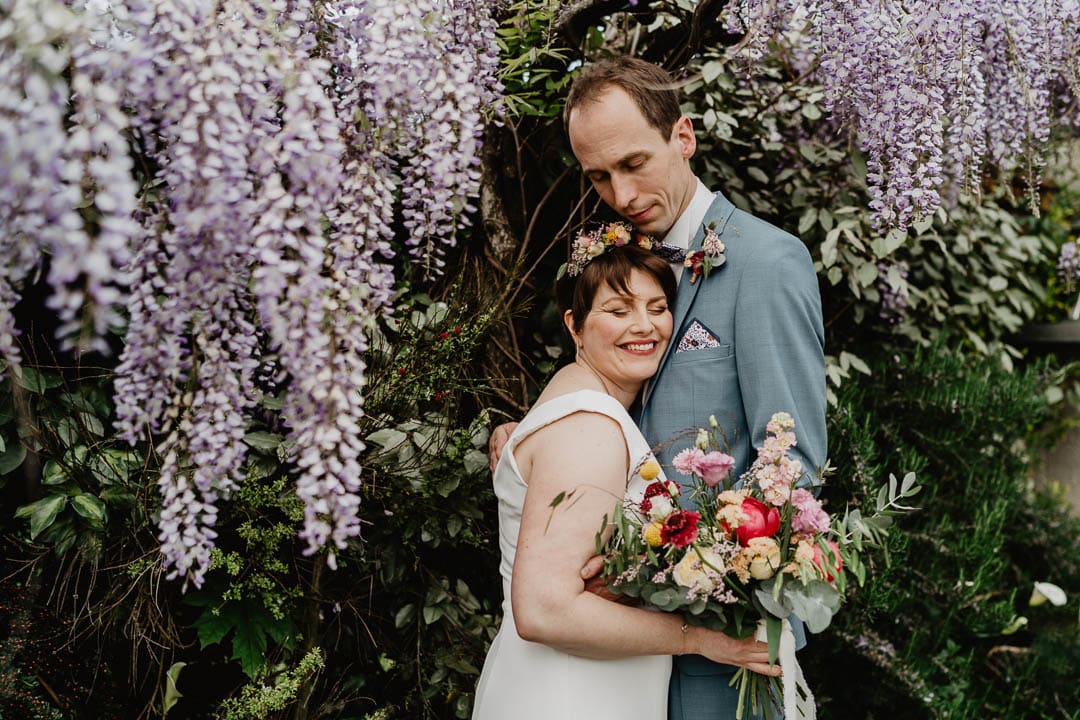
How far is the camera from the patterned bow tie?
6.02 feet

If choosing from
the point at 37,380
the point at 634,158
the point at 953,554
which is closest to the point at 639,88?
the point at 634,158

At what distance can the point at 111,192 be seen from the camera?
867mm

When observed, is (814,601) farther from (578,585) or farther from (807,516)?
(578,585)

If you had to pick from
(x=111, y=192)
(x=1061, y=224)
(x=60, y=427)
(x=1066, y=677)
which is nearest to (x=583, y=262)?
(x=111, y=192)

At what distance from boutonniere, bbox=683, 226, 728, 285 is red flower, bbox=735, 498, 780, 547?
57 centimetres

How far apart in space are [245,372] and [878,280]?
255 centimetres

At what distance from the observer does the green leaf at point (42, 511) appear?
1711mm

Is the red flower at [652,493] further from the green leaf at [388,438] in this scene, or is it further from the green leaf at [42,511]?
the green leaf at [42,511]

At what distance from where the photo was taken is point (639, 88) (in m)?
1.79

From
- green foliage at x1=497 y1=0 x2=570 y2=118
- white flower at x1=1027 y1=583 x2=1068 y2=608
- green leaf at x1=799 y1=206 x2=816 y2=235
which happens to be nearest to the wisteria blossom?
green foliage at x1=497 y1=0 x2=570 y2=118

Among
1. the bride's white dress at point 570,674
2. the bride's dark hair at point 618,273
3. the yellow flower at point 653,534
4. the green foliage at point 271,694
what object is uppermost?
the bride's dark hair at point 618,273

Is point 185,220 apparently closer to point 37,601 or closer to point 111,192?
point 111,192

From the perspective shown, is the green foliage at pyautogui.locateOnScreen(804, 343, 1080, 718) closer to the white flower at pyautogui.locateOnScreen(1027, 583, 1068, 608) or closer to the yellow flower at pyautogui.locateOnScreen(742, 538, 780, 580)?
the white flower at pyautogui.locateOnScreen(1027, 583, 1068, 608)

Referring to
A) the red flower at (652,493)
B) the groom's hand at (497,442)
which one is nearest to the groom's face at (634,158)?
the groom's hand at (497,442)
